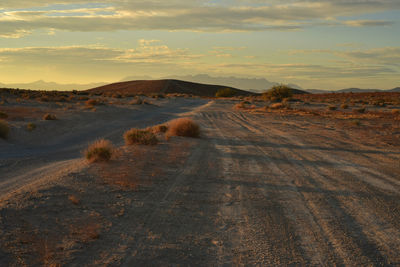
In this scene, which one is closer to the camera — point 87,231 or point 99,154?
point 87,231

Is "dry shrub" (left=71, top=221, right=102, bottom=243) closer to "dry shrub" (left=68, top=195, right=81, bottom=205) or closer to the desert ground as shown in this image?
the desert ground

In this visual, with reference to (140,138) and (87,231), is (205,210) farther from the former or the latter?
(140,138)

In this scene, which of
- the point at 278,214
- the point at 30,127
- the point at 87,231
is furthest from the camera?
the point at 30,127

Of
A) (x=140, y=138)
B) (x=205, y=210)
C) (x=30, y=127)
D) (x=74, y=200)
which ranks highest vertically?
(x=140, y=138)

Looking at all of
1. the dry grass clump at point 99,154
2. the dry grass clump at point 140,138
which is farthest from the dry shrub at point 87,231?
the dry grass clump at point 140,138

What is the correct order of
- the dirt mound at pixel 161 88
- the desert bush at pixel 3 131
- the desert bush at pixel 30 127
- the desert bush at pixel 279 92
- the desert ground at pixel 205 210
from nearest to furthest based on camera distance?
the desert ground at pixel 205 210
the desert bush at pixel 3 131
the desert bush at pixel 30 127
the desert bush at pixel 279 92
the dirt mound at pixel 161 88

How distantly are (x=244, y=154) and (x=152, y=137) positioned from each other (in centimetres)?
356

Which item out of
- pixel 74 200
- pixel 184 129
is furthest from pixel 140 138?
pixel 74 200

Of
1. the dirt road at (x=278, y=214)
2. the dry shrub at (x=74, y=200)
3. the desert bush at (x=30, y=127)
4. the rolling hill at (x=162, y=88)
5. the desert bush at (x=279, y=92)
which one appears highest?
the rolling hill at (x=162, y=88)

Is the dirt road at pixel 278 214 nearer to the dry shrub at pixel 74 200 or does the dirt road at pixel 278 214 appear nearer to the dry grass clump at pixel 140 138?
the dry shrub at pixel 74 200

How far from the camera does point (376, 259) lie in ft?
15.1

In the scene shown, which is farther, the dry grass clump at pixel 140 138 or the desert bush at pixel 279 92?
the desert bush at pixel 279 92

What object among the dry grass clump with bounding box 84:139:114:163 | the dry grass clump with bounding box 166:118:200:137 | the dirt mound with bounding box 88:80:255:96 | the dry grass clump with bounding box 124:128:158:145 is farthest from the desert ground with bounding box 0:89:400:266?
the dirt mound with bounding box 88:80:255:96

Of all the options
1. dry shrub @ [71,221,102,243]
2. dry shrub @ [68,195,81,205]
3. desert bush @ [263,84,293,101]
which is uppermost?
desert bush @ [263,84,293,101]
